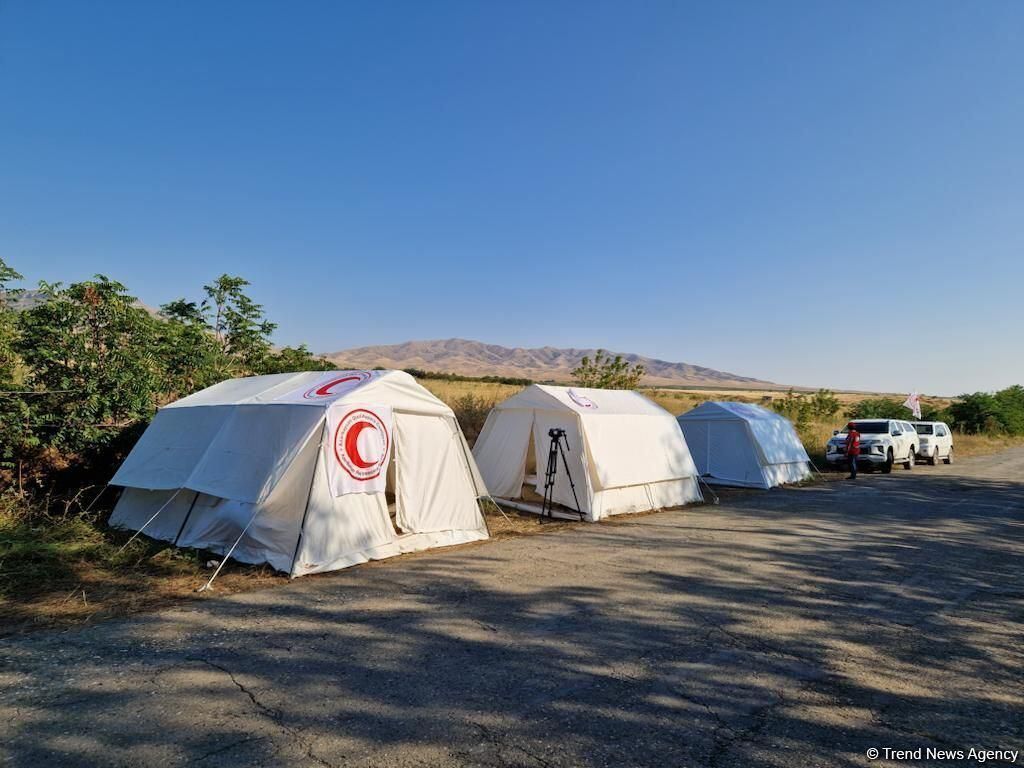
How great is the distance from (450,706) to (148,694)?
77.3 inches

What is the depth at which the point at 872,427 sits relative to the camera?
65.2ft

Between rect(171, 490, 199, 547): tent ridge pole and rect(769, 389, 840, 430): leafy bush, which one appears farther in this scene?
rect(769, 389, 840, 430): leafy bush

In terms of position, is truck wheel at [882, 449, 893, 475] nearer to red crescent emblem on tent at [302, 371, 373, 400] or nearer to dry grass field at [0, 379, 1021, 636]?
dry grass field at [0, 379, 1021, 636]

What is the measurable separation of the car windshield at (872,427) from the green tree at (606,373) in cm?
773

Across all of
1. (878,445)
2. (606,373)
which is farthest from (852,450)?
(606,373)

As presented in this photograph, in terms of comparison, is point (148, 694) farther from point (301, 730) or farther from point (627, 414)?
point (627, 414)

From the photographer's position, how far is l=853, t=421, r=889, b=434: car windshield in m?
19.7

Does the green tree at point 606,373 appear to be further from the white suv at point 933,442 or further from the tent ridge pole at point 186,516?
the tent ridge pole at point 186,516

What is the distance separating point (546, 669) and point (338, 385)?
204 inches

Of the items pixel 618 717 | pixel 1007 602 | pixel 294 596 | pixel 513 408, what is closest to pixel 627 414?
pixel 513 408

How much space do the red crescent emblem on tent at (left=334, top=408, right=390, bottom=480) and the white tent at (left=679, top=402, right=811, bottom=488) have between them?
10.6 metres

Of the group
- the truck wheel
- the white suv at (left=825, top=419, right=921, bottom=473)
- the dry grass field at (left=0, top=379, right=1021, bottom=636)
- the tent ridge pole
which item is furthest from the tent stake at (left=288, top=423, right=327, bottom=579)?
the truck wheel

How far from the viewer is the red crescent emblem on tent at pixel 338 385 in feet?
25.9

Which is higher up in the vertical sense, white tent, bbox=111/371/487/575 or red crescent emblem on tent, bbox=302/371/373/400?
red crescent emblem on tent, bbox=302/371/373/400
